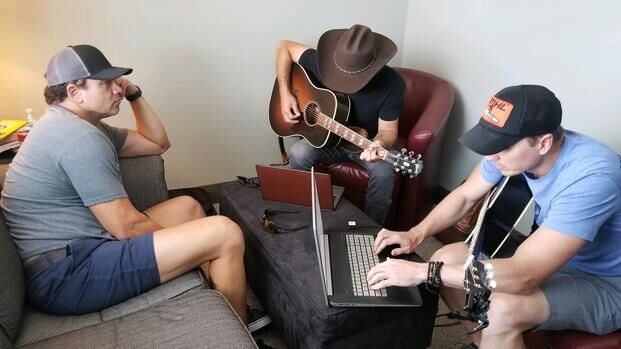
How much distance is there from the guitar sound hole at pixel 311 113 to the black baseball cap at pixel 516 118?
1.04m

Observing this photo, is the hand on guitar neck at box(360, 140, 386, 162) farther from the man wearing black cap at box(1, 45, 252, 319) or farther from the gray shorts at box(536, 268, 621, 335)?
the gray shorts at box(536, 268, 621, 335)

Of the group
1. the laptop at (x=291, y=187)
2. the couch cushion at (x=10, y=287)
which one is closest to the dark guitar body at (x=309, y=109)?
the laptop at (x=291, y=187)

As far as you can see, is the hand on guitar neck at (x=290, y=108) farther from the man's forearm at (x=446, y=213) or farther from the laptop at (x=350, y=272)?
the man's forearm at (x=446, y=213)

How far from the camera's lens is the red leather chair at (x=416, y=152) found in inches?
84.1

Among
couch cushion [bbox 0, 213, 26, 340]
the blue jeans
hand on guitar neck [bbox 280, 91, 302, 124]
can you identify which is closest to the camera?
couch cushion [bbox 0, 213, 26, 340]

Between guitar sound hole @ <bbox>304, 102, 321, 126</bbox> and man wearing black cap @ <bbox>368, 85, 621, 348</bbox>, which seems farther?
guitar sound hole @ <bbox>304, 102, 321, 126</bbox>

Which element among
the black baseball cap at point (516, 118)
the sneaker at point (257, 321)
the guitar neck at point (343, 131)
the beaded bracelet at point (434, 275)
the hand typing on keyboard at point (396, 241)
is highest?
the black baseball cap at point (516, 118)

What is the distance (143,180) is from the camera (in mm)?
1813

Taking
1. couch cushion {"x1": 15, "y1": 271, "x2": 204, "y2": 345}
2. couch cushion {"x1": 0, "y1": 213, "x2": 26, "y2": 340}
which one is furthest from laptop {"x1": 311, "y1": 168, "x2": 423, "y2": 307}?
couch cushion {"x1": 0, "y1": 213, "x2": 26, "y2": 340}

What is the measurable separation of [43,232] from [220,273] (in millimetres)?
566

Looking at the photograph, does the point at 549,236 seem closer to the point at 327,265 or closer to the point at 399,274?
the point at 399,274

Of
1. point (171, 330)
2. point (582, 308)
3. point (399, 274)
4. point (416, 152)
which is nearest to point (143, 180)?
point (171, 330)

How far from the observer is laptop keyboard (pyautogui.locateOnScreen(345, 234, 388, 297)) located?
4.33 feet

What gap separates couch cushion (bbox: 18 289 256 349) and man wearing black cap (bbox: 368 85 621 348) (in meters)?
0.43
